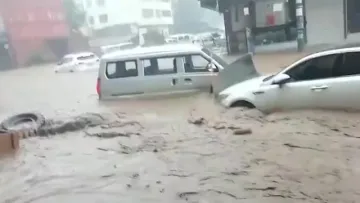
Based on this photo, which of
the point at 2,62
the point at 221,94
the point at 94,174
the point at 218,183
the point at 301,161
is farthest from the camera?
the point at 2,62

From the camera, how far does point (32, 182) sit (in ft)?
14.4

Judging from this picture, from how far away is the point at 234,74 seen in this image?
6.38m

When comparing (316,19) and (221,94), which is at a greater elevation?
(316,19)

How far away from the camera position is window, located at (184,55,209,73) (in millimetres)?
6672

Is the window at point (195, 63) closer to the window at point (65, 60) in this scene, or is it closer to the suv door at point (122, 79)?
the suv door at point (122, 79)

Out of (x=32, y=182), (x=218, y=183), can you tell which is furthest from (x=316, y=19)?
(x=32, y=182)

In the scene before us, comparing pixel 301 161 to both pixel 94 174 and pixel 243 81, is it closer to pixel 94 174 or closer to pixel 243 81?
pixel 94 174

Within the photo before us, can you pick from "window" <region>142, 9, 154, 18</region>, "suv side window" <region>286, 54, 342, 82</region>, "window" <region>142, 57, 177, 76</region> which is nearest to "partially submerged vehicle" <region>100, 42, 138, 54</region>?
"window" <region>142, 9, 154, 18</region>

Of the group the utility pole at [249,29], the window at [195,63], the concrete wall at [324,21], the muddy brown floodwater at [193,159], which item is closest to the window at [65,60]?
the muddy brown floodwater at [193,159]

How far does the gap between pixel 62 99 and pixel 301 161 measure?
5.94m

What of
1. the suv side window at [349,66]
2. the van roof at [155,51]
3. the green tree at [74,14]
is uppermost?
the green tree at [74,14]

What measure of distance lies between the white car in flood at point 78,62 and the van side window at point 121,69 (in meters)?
2.18

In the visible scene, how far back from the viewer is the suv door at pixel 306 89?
4949mm

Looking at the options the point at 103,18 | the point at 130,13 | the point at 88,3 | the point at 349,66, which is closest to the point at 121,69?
the point at 130,13
